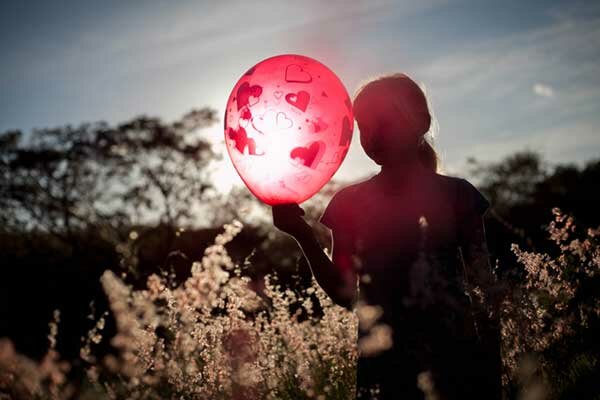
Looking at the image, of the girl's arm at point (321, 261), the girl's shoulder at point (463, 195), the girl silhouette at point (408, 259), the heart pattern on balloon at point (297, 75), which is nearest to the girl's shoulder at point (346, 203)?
the girl silhouette at point (408, 259)

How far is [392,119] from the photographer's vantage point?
6.95 ft

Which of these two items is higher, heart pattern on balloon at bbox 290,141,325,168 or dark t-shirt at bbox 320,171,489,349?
heart pattern on balloon at bbox 290,141,325,168

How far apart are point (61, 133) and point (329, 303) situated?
16.0 metres

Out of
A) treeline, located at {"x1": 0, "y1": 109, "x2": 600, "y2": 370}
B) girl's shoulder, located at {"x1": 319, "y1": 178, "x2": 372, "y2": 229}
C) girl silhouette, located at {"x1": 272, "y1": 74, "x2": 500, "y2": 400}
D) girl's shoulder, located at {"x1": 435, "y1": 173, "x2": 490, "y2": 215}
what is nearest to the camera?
girl silhouette, located at {"x1": 272, "y1": 74, "x2": 500, "y2": 400}

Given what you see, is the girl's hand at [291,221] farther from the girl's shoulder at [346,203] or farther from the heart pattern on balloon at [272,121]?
the heart pattern on balloon at [272,121]

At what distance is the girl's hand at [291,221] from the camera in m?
2.12

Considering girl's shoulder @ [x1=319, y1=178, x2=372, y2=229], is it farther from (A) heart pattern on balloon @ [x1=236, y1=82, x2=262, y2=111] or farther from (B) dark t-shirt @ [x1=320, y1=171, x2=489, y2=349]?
(A) heart pattern on balloon @ [x1=236, y1=82, x2=262, y2=111]

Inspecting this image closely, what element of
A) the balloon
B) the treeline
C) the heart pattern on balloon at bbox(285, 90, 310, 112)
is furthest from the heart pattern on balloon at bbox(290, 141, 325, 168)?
the treeline

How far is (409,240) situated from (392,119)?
16.9 inches

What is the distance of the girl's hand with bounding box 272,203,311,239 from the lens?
2119 millimetres

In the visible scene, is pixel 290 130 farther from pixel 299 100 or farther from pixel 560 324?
pixel 560 324

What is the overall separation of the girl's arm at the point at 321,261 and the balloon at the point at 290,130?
0.10 metres

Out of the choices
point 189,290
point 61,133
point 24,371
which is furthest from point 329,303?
point 61,133

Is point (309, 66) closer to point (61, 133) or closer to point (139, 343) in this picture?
point (139, 343)
